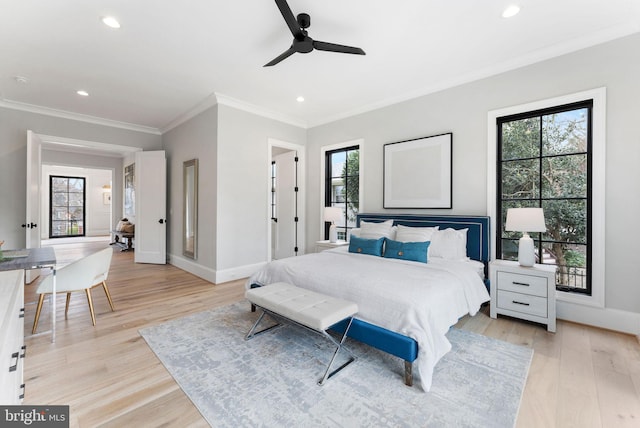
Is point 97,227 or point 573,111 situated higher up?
point 573,111

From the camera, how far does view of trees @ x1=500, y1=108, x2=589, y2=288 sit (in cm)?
296

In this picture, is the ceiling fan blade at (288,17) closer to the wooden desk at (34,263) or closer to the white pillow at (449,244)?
the white pillow at (449,244)

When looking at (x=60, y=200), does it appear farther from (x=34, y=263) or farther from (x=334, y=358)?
(x=334, y=358)

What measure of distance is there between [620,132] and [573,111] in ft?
1.56

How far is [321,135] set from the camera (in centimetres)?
543

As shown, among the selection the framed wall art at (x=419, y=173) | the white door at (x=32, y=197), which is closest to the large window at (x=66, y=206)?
the white door at (x=32, y=197)

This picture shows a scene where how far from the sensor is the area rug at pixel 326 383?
1.62 m

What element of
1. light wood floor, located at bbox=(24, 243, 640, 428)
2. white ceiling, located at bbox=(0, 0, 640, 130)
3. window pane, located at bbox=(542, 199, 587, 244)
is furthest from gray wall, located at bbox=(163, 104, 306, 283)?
window pane, located at bbox=(542, 199, 587, 244)

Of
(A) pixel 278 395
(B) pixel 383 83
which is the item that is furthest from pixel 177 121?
(A) pixel 278 395

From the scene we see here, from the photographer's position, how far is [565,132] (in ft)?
9.98

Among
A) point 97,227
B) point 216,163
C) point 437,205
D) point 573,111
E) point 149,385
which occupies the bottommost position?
point 149,385

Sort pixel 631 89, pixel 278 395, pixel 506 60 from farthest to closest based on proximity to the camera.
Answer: pixel 506 60
pixel 631 89
pixel 278 395

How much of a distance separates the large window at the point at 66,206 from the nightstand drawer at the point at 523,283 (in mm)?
12959

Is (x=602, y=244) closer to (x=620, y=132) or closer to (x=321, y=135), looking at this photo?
(x=620, y=132)
